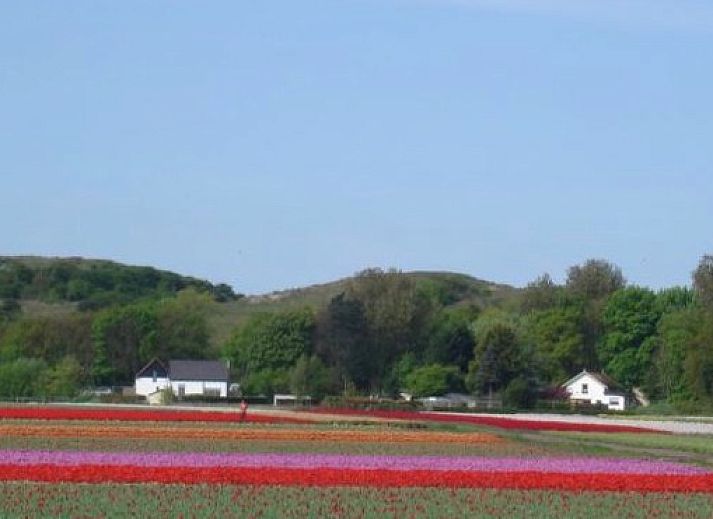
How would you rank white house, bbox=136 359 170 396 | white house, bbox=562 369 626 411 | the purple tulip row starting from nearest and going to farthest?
the purple tulip row < white house, bbox=562 369 626 411 < white house, bbox=136 359 170 396

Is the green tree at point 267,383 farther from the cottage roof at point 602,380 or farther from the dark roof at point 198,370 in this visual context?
the cottage roof at point 602,380

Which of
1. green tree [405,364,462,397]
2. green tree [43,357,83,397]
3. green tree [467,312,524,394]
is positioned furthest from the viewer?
green tree [405,364,462,397]

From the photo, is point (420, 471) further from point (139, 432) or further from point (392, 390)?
point (392, 390)

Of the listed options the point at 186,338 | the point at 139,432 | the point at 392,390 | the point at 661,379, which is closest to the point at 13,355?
the point at 186,338

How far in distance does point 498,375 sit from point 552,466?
81.3 meters

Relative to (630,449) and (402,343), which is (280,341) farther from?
(630,449)

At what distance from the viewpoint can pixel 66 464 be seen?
31.3 metres

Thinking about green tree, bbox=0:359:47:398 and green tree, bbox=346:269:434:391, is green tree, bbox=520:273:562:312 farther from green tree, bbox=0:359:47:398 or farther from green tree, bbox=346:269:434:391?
green tree, bbox=0:359:47:398

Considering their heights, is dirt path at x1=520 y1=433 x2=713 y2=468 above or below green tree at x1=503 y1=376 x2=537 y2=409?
below

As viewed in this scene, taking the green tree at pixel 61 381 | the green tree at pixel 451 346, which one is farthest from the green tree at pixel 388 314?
the green tree at pixel 61 381

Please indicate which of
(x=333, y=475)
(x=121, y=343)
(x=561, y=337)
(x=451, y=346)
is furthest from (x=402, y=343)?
(x=333, y=475)

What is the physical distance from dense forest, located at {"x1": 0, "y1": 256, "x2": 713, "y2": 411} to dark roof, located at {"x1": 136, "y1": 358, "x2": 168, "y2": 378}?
4.65 meters

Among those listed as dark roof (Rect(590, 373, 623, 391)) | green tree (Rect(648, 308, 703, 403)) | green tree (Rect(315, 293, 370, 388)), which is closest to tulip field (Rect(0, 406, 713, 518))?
green tree (Rect(648, 308, 703, 403))

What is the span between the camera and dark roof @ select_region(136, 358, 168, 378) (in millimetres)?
132125
